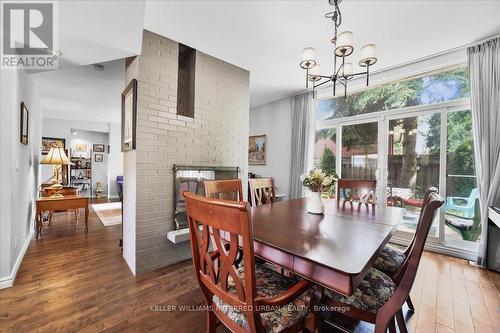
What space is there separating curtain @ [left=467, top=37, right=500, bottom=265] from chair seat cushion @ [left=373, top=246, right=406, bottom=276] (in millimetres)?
1793

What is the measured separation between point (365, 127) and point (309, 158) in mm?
1107

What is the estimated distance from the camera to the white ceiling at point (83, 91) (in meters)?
3.46

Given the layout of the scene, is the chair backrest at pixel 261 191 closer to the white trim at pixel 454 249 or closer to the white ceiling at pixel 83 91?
the white trim at pixel 454 249

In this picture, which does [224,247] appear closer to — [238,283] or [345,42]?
[238,283]

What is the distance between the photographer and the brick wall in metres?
2.26

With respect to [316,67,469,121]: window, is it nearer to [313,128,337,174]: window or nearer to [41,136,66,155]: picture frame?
[313,128,337,174]: window

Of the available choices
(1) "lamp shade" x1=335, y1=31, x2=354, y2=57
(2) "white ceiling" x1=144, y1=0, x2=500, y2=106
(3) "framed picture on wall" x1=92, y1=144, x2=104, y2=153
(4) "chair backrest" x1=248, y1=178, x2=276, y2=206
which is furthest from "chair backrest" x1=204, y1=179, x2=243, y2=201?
(3) "framed picture on wall" x1=92, y1=144, x2=104, y2=153

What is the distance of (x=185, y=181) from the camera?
263 cm

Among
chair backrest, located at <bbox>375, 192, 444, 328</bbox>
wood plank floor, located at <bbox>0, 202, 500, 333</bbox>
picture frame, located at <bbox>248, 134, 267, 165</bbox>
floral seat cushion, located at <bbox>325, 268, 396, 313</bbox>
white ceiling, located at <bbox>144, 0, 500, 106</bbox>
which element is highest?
white ceiling, located at <bbox>144, 0, 500, 106</bbox>

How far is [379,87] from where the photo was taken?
11.5 feet

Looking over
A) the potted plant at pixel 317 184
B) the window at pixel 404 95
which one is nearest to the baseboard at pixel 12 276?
the potted plant at pixel 317 184

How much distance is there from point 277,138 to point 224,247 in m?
4.12

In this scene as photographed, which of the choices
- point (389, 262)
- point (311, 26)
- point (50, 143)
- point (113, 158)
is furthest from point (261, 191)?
point (50, 143)

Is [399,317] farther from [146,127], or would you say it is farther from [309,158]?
[309,158]
